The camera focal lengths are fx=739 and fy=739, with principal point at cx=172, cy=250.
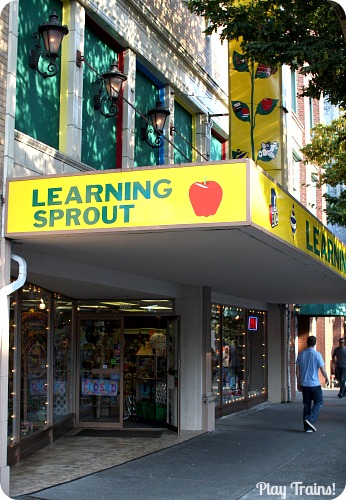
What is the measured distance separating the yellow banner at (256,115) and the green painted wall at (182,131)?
4.86ft

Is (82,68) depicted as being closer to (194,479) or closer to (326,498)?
(194,479)

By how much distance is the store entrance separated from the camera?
13555 mm

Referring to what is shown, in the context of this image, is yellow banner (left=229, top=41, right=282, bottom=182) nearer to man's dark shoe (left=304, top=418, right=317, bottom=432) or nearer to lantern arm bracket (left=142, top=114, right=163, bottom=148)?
lantern arm bracket (left=142, top=114, right=163, bottom=148)

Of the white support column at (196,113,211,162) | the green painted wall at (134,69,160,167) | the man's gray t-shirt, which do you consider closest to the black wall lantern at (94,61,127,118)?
the green painted wall at (134,69,160,167)

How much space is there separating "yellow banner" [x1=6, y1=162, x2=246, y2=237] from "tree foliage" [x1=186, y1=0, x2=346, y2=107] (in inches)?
130

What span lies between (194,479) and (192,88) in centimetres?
886

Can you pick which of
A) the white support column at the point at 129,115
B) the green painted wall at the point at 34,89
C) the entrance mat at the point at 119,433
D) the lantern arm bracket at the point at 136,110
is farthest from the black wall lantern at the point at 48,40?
the entrance mat at the point at 119,433

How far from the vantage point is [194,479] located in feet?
30.2

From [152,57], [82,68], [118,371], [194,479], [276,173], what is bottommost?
[194,479]

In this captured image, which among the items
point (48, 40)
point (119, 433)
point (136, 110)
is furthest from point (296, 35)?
point (119, 433)

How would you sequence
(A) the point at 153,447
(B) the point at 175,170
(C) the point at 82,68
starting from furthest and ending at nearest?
(A) the point at 153,447
(C) the point at 82,68
(B) the point at 175,170

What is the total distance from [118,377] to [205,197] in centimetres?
695

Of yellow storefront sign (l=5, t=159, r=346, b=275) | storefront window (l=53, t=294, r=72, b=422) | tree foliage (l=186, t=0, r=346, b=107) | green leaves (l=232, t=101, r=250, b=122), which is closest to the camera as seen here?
yellow storefront sign (l=5, t=159, r=346, b=275)

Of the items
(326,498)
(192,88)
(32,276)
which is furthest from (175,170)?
(192,88)
